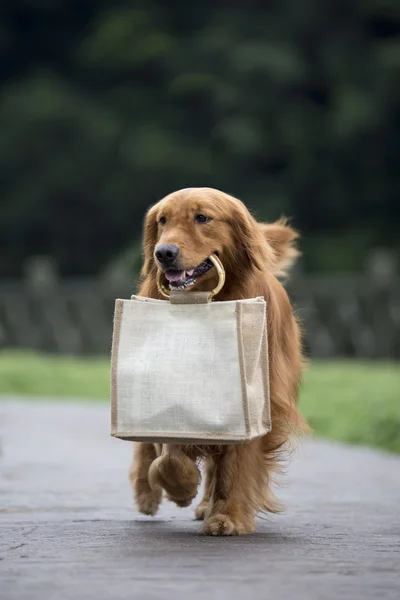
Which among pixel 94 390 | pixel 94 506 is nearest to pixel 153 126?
pixel 94 390

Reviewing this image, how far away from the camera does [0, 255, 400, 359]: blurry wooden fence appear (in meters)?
19.1

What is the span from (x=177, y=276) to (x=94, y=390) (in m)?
9.21

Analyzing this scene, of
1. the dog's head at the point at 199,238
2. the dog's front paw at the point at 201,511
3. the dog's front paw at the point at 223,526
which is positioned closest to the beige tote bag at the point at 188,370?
the dog's head at the point at 199,238

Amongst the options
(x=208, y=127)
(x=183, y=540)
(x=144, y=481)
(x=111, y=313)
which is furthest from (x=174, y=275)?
(x=208, y=127)

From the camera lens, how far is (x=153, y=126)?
2638 cm

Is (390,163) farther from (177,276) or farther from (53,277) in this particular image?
(177,276)

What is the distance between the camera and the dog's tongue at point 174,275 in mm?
5332

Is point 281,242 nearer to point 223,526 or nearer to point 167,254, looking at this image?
point 167,254

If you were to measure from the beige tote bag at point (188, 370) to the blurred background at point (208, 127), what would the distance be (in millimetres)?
19048

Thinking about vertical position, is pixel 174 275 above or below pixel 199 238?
below

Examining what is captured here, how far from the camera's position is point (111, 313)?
67.8ft

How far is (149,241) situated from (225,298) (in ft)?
1.18

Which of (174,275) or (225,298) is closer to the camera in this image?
(174,275)

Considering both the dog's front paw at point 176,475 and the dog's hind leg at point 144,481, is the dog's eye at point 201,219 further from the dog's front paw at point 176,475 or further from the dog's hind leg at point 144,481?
the dog's hind leg at point 144,481
